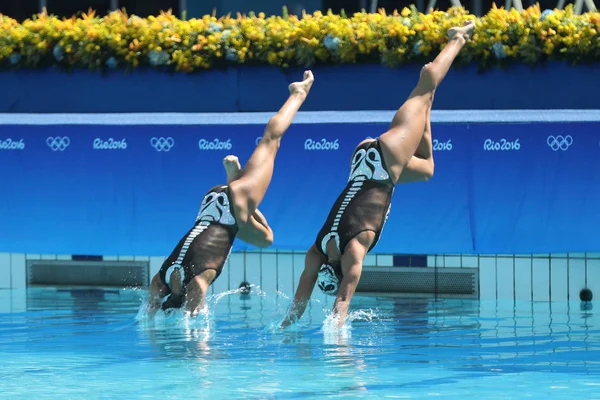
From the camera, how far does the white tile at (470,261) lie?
11398mm

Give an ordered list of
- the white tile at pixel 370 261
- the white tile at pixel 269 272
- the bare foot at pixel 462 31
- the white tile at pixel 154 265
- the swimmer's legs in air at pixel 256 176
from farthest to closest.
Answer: the white tile at pixel 154 265, the white tile at pixel 269 272, the white tile at pixel 370 261, the bare foot at pixel 462 31, the swimmer's legs in air at pixel 256 176

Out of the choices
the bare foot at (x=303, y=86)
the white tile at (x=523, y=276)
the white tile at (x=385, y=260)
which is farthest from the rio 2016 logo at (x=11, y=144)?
the white tile at (x=523, y=276)

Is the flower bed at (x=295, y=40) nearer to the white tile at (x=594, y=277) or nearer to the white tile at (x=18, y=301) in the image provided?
the white tile at (x=594, y=277)

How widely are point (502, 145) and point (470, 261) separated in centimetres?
132

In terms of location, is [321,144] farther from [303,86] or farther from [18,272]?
[18,272]

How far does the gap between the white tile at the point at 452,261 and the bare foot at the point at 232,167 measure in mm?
2641

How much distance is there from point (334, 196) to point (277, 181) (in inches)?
22.3

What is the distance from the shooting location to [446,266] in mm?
11547

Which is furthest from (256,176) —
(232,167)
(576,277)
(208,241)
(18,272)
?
(18,272)

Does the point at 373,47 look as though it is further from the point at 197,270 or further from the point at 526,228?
the point at 197,270

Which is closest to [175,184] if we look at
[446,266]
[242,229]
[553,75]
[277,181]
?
[277,181]

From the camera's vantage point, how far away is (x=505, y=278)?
11297mm

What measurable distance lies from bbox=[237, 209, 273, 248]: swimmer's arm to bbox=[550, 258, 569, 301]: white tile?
2.78 meters

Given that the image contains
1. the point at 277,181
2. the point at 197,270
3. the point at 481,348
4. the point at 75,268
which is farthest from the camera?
the point at 75,268
